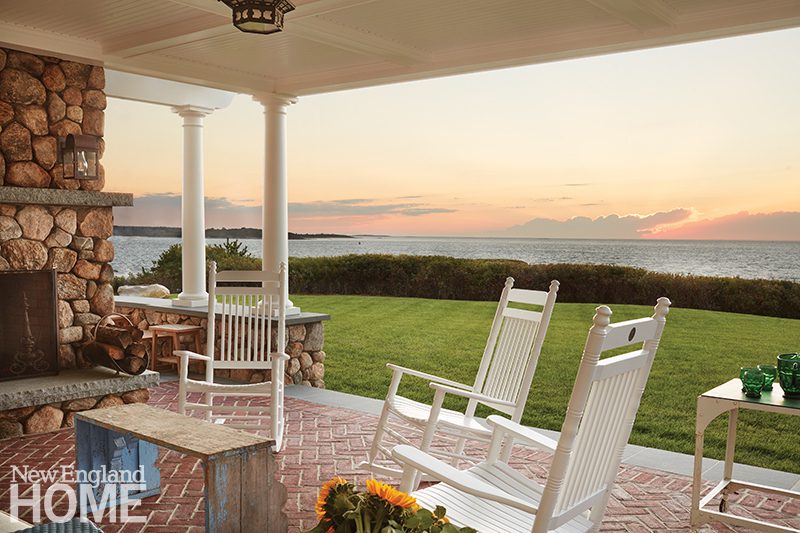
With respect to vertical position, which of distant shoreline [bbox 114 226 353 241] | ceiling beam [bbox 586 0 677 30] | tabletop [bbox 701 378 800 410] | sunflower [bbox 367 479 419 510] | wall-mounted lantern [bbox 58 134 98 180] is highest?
ceiling beam [bbox 586 0 677 30]

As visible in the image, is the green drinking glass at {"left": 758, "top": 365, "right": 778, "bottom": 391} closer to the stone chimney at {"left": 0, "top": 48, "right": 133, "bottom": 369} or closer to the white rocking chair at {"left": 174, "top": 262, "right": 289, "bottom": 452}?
the white rocking chair at {"left": 174, "top": 262, "right": 289, "bottom": 452}

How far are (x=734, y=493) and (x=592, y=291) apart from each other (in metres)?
11.2

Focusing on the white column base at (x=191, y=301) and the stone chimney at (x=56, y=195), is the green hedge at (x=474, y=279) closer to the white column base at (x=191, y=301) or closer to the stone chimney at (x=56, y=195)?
the white column base at (x=191, y=301)

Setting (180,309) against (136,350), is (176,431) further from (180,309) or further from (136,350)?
(180,309)

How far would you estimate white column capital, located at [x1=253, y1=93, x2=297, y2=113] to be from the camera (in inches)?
258

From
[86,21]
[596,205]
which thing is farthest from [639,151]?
[86,21]


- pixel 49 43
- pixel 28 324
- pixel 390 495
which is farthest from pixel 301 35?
pixel 390 495

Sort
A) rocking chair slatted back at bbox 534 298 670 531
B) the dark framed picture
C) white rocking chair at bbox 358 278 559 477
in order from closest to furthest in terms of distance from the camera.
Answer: rocking chair slatted back at bbox 534 298 670 531 → white rocking chair at bbox 358 278 559 477 → the dark framed picture

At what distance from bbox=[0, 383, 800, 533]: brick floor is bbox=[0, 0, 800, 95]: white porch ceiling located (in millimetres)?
2484

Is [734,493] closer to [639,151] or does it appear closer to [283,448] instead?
[283,448]

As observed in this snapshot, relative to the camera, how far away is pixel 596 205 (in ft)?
53.5

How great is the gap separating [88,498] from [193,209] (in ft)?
14.4

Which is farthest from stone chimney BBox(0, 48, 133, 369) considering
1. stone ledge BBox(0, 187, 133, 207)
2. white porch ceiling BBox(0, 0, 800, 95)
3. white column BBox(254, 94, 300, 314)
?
white column BBox(254, 94, 300, 314)

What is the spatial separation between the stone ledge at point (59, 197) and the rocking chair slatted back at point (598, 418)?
13.3ft
